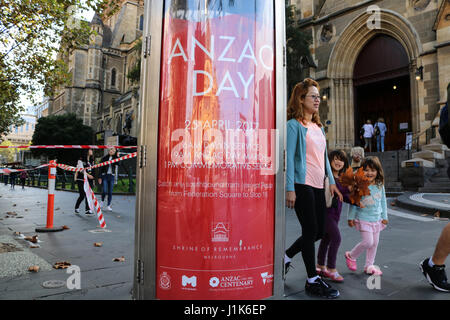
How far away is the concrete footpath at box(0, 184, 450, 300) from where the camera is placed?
2.86m

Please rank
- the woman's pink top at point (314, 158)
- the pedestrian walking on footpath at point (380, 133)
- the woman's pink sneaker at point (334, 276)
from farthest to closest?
the pedestrian walking on footpath at point (380, 133) < the woman's pink sneaker at point (334, 276) < the woman's pink top at point (314, 158)

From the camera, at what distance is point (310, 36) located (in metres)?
20.4

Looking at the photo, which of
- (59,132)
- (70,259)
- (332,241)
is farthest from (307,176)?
(59,132)

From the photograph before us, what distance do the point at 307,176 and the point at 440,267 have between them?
146 cm

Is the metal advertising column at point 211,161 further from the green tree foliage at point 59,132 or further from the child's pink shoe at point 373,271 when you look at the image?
the green tree foliage at point 59,132

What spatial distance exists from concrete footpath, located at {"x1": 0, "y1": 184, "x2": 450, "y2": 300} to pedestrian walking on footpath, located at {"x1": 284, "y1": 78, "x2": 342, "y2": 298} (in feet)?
0.88

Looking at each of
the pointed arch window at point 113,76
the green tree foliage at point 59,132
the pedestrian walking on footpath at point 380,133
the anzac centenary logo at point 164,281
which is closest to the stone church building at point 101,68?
the pointed arch window at point 113,76

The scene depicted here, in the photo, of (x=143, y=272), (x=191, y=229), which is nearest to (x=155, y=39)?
(x=191, y=229)

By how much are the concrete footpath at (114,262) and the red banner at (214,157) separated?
815 millimetres

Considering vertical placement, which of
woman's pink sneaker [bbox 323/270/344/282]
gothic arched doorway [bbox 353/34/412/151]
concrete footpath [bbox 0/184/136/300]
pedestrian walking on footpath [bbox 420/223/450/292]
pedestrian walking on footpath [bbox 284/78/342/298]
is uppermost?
gothic arched doorway [bbox 353/34/412/151]

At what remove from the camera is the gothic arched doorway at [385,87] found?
58.7ft

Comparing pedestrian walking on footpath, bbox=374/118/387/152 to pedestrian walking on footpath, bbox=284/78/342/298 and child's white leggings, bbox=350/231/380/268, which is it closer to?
child's white leggings, bbox=350/231/380/268

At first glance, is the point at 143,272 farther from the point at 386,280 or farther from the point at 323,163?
the point at 386,280

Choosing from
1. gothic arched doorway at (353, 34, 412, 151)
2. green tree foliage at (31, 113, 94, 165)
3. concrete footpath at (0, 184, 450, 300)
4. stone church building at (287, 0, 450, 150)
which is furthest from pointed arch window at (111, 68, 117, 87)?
concrete footpath at (0, 184, 450, 300)
